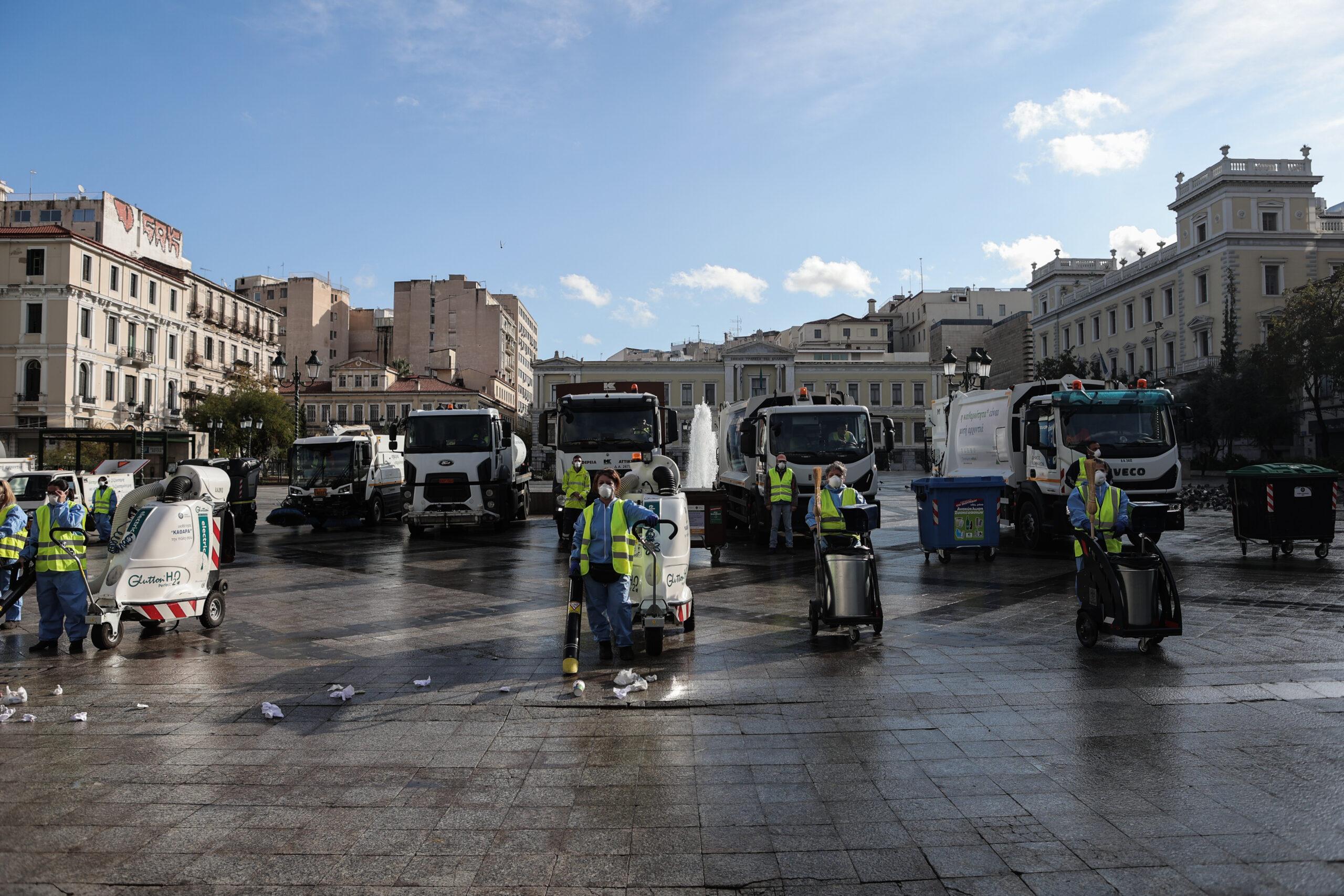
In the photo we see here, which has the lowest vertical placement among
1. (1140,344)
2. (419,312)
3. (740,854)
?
(740,854)

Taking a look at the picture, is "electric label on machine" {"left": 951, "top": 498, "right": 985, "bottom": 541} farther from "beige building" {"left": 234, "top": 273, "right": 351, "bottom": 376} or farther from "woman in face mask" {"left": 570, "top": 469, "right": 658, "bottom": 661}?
"beige building" {"left": 234, "top": 273, "right": 351, "bottom": 376}

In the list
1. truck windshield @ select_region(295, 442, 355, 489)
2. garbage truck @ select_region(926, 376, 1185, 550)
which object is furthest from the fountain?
garbage truck @ select_region(926, 376, 1185, 550)

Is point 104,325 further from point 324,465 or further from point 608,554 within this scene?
point 608,554

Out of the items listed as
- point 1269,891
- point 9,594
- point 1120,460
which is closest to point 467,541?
point 9,594

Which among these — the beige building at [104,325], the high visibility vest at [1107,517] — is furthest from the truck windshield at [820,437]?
the beige building at [104,325]

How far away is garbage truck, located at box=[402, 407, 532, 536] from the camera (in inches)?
826

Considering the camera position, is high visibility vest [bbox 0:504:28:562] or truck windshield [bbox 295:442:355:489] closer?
high visibility vest [bbox 0:504:28:562]

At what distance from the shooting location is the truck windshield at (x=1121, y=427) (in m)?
15.3

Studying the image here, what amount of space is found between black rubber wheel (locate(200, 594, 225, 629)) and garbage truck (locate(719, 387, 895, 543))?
31.8 feet

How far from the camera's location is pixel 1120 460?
15.1 m

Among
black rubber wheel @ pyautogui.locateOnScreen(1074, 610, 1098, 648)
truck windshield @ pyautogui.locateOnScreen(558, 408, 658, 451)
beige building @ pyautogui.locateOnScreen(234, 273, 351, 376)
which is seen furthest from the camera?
beige building @ pyautogui.locateOnScreen(234, 273, 351, 376)

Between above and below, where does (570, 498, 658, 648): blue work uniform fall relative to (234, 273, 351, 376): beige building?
below

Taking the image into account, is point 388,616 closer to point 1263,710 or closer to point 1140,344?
point 1263,710

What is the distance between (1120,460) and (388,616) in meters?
11.7
